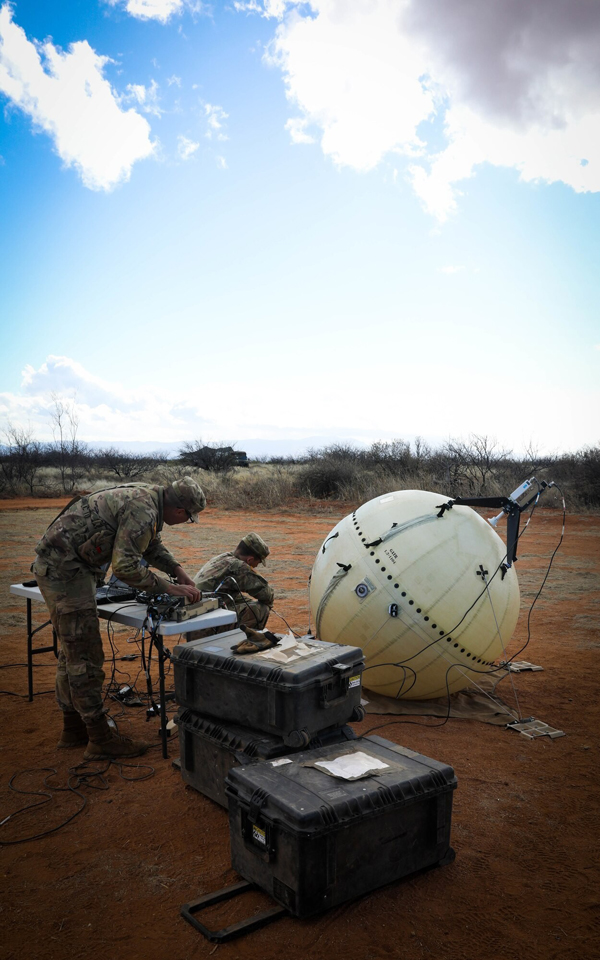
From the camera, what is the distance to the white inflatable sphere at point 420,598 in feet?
17.1

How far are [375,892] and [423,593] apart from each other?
7.90 feet

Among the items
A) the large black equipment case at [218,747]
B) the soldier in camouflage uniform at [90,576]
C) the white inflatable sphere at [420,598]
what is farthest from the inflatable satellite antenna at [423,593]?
the soldier in camouflage uniform at [90,576]

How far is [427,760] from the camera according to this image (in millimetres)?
3512

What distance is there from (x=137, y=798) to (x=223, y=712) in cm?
92

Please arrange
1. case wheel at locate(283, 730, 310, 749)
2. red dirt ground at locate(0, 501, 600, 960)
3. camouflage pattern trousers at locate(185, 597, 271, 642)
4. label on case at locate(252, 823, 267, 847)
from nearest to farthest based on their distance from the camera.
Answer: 1. red dirt ground at locate(0, 501, 600, 960)
2. label on case at locate(252, 823, 267, 847)
3. case wheel at locate(283, 730, 310, 749)
4. camouflage pattern trousers at locate(185, 597, 271, 642)

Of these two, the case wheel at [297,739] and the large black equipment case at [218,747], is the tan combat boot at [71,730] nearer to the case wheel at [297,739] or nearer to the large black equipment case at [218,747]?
the large black equipment case at [218,747]

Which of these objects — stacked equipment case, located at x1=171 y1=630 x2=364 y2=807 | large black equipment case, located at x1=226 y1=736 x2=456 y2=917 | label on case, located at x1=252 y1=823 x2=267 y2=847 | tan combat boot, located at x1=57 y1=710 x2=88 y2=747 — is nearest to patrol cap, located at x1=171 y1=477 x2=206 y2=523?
stacked equipment case, located at x1=171 y1=630 x2=364 y2=807

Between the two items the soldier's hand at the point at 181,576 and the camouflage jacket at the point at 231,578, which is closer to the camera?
the soldier's hand at the point at 181,576

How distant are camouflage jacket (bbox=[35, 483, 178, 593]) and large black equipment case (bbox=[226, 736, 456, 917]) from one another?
1.94m

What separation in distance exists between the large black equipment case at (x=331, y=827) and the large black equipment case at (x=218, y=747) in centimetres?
27

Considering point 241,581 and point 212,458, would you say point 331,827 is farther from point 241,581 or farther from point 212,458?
point 212,458

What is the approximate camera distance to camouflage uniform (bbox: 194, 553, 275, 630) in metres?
6.58

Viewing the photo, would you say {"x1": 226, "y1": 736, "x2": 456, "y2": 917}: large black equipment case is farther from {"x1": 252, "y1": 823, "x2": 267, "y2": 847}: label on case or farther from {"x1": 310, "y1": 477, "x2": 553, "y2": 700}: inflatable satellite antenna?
{"x1": 310, "y1": 477, "x2": 553, "y2": 700}: inflatable satellite antenna

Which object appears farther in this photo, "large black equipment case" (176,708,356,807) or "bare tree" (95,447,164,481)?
"bare tree" (95,447,164,481)
